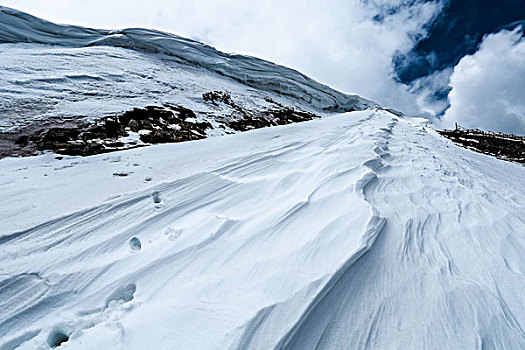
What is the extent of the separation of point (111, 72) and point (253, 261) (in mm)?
11374

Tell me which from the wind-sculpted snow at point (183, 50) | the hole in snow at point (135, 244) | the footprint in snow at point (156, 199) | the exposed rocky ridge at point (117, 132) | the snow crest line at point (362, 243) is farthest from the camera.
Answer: the wind-sculpted snow at point (183, 50)

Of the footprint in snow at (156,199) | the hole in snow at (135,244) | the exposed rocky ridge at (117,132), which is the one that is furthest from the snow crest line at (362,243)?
the exposed rocky ridge at (117,132)

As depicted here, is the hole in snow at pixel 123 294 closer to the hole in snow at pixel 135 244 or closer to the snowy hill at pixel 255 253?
the snowy hill at pixel 255 253

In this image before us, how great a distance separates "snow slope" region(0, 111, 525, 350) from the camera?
39.9 inches

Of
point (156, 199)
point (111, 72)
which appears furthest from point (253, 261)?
point (111, 72)

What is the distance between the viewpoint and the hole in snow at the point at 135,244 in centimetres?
153

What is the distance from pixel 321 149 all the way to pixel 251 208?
2.15 metres

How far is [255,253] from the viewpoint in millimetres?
1441

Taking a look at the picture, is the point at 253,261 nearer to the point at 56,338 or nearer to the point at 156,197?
the point at 56,338

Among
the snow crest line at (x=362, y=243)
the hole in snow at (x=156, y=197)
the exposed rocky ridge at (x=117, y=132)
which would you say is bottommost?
the exposed rocky ridge at (x=117, y=132)

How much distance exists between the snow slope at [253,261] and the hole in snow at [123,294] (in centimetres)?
1

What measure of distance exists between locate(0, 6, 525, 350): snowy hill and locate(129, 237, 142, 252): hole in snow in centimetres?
1

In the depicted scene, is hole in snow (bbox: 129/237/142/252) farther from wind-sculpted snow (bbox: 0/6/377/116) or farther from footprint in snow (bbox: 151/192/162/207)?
wind-sculpted snow (bbox: 0/6/377/116)

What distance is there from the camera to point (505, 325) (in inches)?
43.7
